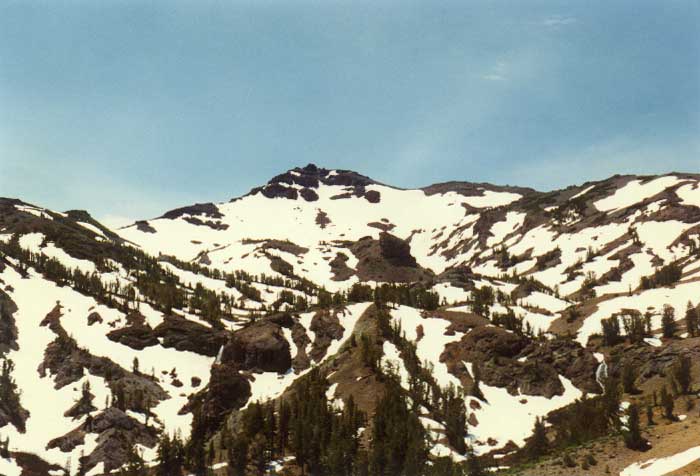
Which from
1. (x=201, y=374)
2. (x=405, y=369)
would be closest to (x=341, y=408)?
(x=405, y=369)

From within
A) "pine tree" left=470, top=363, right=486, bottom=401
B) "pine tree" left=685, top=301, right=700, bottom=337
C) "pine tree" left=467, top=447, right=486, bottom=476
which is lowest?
"pine tree" left=467, top=447, right=486, bottom=476

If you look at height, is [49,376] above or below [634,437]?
above

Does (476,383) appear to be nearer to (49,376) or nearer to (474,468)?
(474,468)

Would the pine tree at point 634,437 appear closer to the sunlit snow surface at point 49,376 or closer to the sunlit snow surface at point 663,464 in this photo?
the sunlit snow surface at point 663,464

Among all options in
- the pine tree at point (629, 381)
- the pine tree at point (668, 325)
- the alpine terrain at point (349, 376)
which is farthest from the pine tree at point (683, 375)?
the pine tree at point (668, 325)

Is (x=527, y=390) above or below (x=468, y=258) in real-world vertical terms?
below

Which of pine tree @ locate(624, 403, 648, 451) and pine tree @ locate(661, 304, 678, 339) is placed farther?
pine tree @ locate(661, 304, 678, 339)

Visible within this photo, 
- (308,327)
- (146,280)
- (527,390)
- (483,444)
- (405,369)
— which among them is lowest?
(483,444)

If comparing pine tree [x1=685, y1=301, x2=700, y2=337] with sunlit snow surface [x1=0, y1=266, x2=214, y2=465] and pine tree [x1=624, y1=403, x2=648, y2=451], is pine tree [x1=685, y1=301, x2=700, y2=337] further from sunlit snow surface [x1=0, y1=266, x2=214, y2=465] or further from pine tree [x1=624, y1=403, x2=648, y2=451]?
sunlit snow surface [x1=0, y1=266, x2=214, y2=465]

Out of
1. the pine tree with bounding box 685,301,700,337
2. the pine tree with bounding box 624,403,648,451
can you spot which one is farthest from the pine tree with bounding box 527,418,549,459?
the pine tree with bounding box 685,301,700,337

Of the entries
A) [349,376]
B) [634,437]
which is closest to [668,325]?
[634,437]

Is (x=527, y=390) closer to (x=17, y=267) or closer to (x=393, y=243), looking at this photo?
(x=17, y=267)
